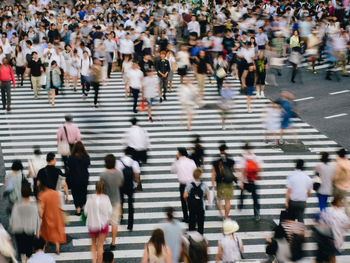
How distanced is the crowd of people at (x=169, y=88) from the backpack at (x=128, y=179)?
27 mm

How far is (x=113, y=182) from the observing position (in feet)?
32.8

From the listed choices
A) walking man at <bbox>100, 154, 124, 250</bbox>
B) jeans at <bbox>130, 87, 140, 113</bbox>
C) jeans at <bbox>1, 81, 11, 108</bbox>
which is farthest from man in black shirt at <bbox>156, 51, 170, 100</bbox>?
walking man at <bbox>100, 154, 124, 250</bbox>

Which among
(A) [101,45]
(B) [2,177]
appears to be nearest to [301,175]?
(B) [2,177]

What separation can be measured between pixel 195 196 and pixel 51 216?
8.26ft

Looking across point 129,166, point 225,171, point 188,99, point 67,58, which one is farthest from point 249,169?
point 67,58

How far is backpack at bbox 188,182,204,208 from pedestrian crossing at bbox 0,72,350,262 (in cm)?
106

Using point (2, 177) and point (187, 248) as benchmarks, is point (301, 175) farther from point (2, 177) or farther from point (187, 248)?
point (2, 177)

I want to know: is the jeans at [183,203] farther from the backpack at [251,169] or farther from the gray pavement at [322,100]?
the gray pavement at [322,100]

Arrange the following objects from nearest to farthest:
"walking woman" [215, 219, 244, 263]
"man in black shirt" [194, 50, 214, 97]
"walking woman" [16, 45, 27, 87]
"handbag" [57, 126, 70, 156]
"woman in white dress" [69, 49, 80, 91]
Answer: "walking woman" [215, 219, 244, 263]
"handbag" [57, 126, 70, 156]
"man in black shirt" [194, 50, 214, 97]
"woman in white dress" [69, 49, 80, 91]
"walking woman" [16, 45, 27, 87]

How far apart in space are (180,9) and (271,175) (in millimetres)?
14818

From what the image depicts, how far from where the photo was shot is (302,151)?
15.4 metres

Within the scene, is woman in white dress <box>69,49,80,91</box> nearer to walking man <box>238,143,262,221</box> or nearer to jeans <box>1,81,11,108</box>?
jeans <box>1,81,11,108</box>

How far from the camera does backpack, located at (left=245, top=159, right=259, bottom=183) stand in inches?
429

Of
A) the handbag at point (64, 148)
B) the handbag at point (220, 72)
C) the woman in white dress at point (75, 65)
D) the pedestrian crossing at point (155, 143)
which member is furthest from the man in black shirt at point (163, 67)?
the handbag at point (64, 148)
